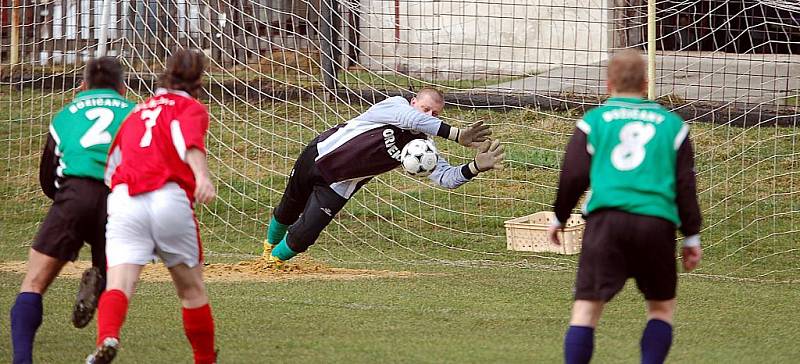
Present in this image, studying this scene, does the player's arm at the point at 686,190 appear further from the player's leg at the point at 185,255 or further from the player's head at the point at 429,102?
the player's head at the point at 429,102

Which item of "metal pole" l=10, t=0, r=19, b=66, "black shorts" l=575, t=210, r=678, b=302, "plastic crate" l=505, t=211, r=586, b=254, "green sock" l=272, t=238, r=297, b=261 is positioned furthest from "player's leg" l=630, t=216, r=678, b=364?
"metal pole" l=10, t=0, r=19, b=66

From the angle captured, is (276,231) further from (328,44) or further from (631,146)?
(631,146)

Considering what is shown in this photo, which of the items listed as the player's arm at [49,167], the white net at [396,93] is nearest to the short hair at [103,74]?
the player's arm at [49,167]

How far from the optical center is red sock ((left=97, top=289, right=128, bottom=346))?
16.7 ft

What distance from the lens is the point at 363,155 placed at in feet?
28.6

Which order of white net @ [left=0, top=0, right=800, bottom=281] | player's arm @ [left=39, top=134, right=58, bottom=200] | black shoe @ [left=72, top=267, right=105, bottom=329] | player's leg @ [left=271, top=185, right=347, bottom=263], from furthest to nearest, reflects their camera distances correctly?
1. white net @ [left=0, top=0, right=800, bottom=281]
2. player's leg @ [left=271, top=185, right=347, bottom=263]
3. player's arm @ [left=39, top=134, right=58, bottom=200]
4. black shoe @ [left=72, top=267, right=105, bottom=329]

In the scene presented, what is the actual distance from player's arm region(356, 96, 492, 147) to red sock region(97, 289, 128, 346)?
3564 mm

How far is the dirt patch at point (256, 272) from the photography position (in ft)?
29.0

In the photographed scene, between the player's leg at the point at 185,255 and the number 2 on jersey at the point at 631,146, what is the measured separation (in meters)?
1.74

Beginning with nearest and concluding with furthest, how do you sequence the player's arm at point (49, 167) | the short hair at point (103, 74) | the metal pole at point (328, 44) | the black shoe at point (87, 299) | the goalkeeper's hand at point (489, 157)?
the black shoe at point (87, 299) → the short hair at point (103, 74) → the player's arm at point (49, 167) → the goalkeeper's hand at point (489, 157) → the metal pole at point (328, 44)

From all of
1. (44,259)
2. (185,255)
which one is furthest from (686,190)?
(44,259)

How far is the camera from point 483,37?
15117 mm

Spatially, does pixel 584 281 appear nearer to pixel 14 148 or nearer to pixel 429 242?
pixel 429 242

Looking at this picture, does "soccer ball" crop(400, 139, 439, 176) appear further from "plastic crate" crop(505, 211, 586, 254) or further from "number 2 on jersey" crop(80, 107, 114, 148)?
"number 2 on jersey" crop(80, 107, 114, 148)
